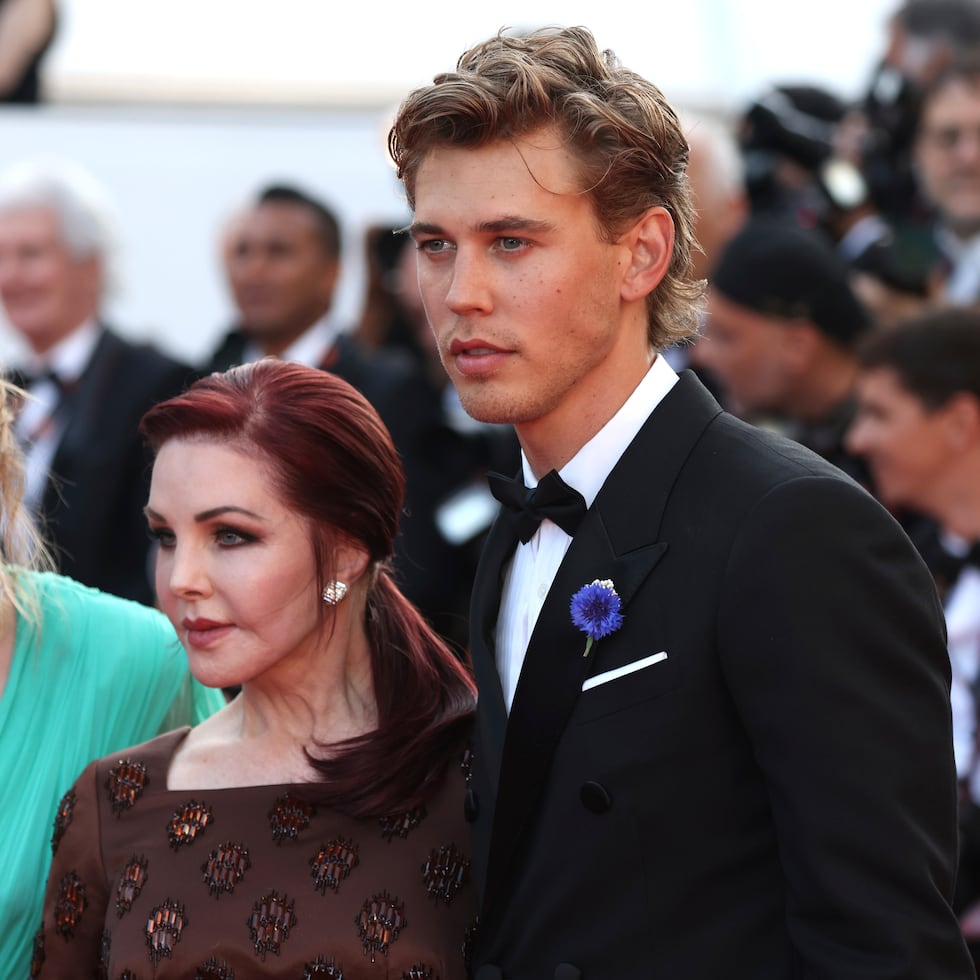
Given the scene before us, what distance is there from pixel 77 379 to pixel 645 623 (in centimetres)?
346

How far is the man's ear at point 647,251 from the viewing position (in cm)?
219

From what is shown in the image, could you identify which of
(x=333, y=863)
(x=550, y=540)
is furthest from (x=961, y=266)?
(x=333, y=863)

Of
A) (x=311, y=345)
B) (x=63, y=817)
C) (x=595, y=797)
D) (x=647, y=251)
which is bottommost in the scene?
(x=63, y=817)

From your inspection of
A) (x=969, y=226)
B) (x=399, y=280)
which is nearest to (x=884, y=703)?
(x=969, y=226)

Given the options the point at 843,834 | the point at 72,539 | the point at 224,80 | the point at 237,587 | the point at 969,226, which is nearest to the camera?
the point at 843,834

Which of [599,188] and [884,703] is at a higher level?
[599,188]

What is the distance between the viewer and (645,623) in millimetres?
2027

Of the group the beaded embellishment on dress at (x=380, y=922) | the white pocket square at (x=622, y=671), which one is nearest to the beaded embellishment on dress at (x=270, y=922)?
the beaded embellishment on dress at (x=380, y=922)

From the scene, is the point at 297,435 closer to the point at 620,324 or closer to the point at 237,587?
the point at 237,587

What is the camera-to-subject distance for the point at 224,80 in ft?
21.2

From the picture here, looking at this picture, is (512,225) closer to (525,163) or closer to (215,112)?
(525,163)

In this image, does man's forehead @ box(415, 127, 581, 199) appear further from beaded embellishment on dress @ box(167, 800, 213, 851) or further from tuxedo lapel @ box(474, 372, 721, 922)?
beaded embellishment on dress @ box(167, 800, 213, 851)

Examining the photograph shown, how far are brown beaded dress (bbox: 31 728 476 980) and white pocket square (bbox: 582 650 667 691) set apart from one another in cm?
55

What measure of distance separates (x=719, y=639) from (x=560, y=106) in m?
0.74
